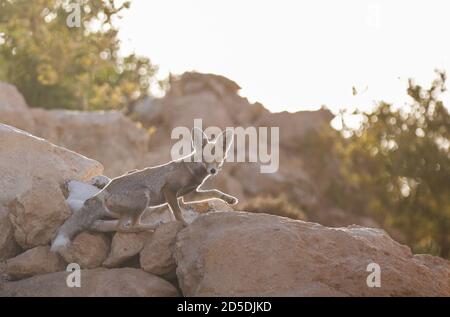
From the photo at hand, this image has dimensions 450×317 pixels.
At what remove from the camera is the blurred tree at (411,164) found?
28641 mm

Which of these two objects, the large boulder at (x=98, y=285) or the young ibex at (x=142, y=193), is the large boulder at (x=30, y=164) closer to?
the young ibex at (x=142, y=193)

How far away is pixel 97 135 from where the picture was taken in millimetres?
27734

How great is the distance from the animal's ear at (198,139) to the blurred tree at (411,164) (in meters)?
17.9

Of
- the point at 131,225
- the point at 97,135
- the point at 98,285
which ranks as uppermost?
the point at 131,225

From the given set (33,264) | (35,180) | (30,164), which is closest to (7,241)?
(33,264)

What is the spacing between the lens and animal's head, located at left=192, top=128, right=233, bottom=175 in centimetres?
1043

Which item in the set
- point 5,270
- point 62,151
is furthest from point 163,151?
point 5,270

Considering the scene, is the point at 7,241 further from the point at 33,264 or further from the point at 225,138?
the point at 225,138

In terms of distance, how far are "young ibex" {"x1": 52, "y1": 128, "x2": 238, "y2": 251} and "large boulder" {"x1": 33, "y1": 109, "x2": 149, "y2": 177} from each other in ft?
49.3

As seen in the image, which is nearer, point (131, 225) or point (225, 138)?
point (131, 225)

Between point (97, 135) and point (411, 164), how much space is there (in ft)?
35.8

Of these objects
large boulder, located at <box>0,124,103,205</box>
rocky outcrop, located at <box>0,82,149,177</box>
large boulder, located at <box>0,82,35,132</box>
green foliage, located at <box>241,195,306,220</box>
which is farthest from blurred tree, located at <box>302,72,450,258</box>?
large boulder, located at <box>0,124,103,205</box>

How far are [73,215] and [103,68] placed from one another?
2430 cm

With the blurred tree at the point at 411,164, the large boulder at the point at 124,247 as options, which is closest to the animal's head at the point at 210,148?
the large boulder at the point at 124,247
